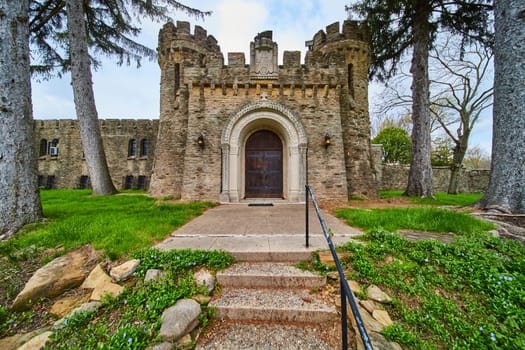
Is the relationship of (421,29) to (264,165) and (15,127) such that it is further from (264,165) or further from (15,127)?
(15,127)

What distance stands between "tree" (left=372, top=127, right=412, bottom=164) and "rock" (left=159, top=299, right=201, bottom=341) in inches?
937

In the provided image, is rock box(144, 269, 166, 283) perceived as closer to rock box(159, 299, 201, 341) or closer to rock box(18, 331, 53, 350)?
rock box(159, 299, 201, 341)

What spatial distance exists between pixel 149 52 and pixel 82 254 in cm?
1039

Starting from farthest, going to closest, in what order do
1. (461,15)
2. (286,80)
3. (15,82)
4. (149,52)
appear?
(149,52) → (461,15) → (286,80) → (15,82)

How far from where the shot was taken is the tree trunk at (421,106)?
26.8 ft

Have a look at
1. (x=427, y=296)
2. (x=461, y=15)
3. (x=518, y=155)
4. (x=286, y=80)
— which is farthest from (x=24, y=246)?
(x=461, y=15)

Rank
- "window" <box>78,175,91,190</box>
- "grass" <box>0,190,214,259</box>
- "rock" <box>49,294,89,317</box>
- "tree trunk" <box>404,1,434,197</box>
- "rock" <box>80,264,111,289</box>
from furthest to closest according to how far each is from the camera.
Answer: "window" <box>78,175,91,190</box>
"tree trunk" <box>404,1,434,197</box>
"grass" <box>0,190,214,259</box>
"rock" <box>80,264,111,289</box>
"rock" <box>49,294,89,317</box>

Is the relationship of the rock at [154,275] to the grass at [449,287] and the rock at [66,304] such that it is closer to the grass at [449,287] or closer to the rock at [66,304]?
the rock at [66,304]

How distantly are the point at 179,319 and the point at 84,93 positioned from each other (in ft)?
30.1

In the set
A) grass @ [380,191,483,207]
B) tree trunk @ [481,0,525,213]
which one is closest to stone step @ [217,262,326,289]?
tree trunk @ [481,0,525,213]

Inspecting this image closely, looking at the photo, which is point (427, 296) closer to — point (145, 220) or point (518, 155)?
point (145, 220)

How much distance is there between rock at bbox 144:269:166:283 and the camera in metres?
2.18

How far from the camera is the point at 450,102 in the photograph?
12.7 metres

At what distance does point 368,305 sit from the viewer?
75.0 inches
